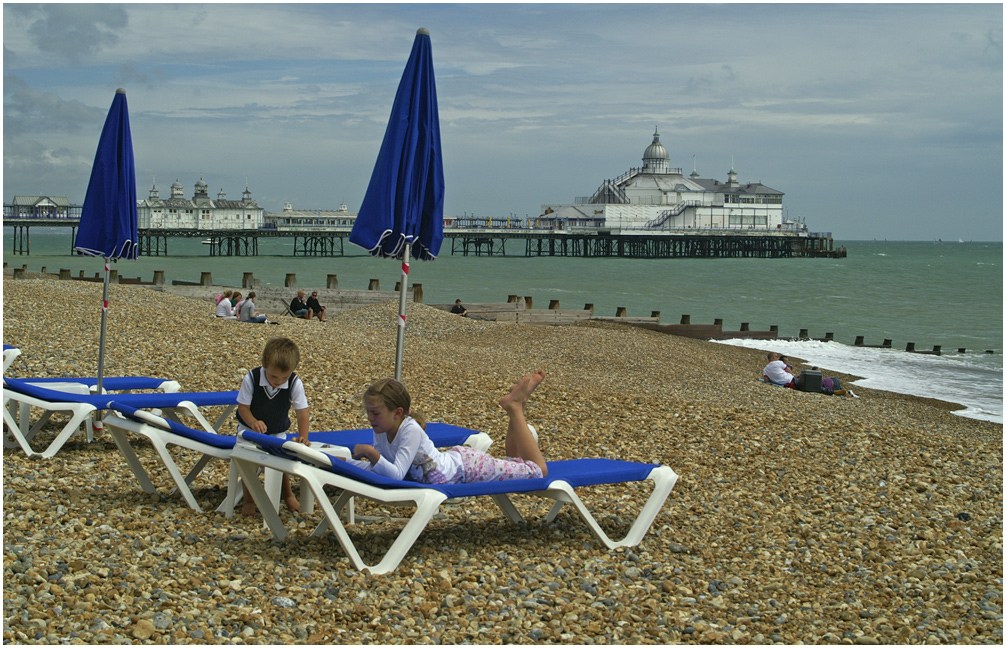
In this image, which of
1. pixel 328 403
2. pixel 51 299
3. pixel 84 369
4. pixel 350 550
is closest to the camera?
pixel 350 550

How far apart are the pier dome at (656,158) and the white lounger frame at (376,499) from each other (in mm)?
109359

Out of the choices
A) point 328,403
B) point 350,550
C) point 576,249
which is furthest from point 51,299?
point 576,249

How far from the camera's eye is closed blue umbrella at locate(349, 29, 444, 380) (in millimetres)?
4859

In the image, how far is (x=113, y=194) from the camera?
6453 mm

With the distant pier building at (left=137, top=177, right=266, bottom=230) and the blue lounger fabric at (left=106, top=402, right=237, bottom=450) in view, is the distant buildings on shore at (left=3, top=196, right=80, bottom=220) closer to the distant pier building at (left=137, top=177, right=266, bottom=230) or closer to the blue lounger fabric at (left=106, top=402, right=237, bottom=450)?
the distant pier building at (left=137, top=177, right=266, bottom=230)

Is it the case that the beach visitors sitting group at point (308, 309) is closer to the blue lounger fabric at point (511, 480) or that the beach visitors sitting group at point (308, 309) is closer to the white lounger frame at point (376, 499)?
the white lounger frame at point (376, 499)

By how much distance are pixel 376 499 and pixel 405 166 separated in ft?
6.02

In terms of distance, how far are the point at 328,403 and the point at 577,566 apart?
3.93 m

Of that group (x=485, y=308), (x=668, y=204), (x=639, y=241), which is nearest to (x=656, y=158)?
(x=668, y=204)

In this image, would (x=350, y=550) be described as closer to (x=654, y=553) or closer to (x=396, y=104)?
(x=654, y=553)

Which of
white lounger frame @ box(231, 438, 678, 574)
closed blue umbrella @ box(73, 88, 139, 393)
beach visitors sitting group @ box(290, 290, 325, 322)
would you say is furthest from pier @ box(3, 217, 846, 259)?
white lounger frame @ box(231, 438, 678, 574)

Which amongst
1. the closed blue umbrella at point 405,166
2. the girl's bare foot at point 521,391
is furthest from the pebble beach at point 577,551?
the closed blue umbrella at point 405,166

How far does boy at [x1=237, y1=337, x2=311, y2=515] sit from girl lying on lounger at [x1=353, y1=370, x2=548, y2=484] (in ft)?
1.74

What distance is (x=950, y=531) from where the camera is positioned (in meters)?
4.85
